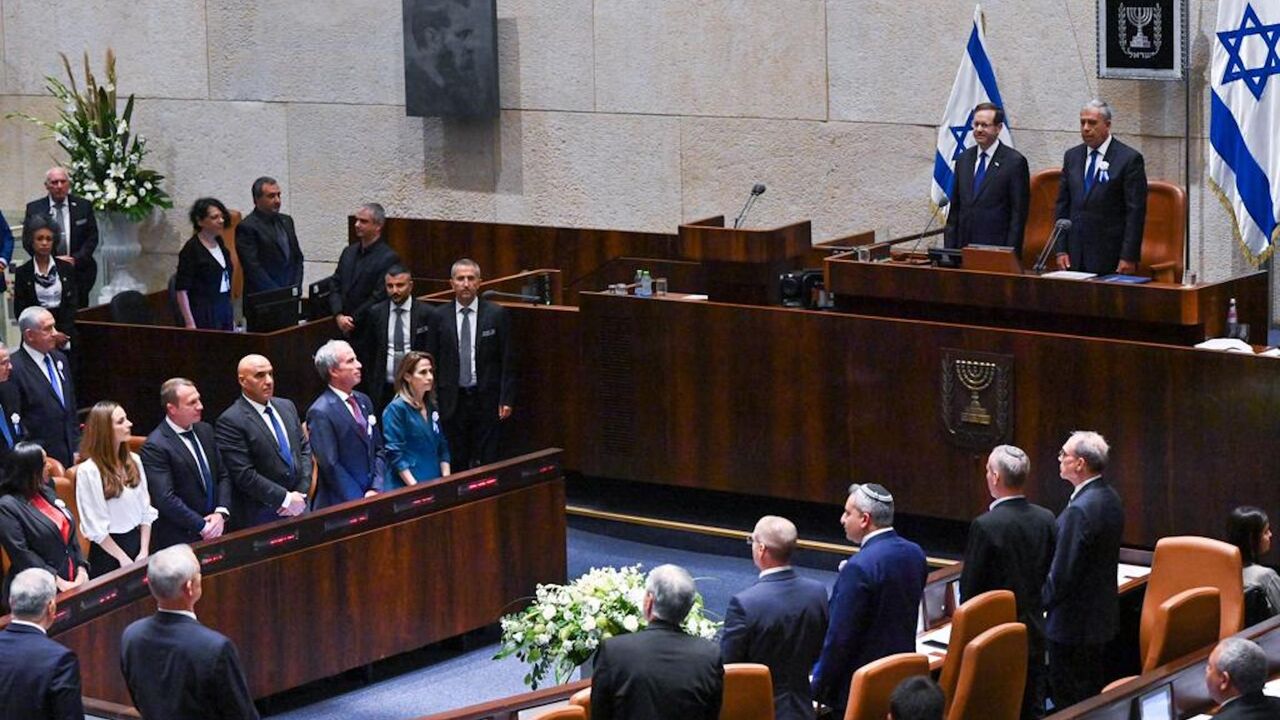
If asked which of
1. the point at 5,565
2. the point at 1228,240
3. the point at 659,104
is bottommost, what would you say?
Result: the point at 5,565

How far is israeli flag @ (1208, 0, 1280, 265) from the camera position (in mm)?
9688

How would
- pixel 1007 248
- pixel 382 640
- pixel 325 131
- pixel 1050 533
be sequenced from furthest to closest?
pixel 325 131, pixel 1007 248, pixel 382 640, pixel 1050 533

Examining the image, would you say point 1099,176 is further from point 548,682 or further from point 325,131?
point 325,131

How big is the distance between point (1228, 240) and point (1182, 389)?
81.4 inches

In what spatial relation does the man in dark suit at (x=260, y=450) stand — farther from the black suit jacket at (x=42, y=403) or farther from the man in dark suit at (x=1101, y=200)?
the man in dark suit at (x=1101, y=200)

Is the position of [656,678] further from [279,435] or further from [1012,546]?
[279,435]

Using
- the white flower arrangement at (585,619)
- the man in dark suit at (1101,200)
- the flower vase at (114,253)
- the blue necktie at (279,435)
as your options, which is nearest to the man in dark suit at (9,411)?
the blue necktie at (279,435)

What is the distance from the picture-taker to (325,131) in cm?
1334

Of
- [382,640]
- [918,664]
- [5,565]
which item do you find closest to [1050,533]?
[918,664]

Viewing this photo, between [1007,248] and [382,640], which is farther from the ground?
[1007,248]

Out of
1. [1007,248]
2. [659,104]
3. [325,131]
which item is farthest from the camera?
[325,131]

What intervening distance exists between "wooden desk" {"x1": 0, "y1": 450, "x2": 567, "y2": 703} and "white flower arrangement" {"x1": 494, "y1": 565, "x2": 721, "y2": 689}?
148 cm

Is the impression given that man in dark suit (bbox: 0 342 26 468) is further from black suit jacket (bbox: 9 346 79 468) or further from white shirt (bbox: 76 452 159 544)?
white shirt (bbox: 76 452 159 544)

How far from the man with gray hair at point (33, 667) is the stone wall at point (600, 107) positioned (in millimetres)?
6766
